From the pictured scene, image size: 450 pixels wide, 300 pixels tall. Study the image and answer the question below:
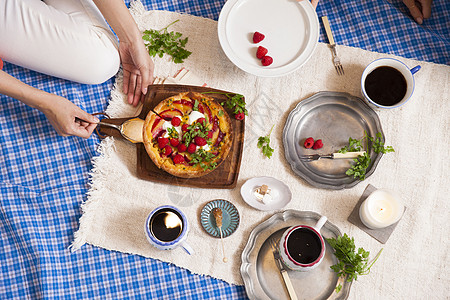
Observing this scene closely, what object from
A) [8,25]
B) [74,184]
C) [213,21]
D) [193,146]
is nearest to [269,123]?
[193,146]

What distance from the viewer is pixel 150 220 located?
1350mm

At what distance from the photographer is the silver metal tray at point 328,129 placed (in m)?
1.48

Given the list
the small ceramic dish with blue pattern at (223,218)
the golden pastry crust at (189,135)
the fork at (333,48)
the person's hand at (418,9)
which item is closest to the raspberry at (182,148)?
the golden pastry crust at (189,135)

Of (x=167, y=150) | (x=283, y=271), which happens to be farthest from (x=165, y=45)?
(x=283, y=271)

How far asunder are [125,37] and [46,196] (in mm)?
703

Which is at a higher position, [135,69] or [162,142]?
[135,69]

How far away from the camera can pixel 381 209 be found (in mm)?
1415

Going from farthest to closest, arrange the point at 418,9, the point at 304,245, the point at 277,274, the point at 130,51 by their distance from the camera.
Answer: the point at 418,9 → the point at 130,51 → the point at 277,274 → the point at 304,245

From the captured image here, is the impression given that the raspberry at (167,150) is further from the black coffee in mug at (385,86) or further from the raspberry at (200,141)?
the black coffee in mug at (385,86)

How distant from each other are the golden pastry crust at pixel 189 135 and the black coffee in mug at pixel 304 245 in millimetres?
384

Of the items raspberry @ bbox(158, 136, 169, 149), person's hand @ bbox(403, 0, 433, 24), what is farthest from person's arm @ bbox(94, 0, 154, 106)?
person's hand @ bbox(403, 0, 433, 24)

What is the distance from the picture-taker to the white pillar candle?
1400 mm

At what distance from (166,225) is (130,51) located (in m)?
0.69

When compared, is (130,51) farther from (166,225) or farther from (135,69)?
(166,225)
